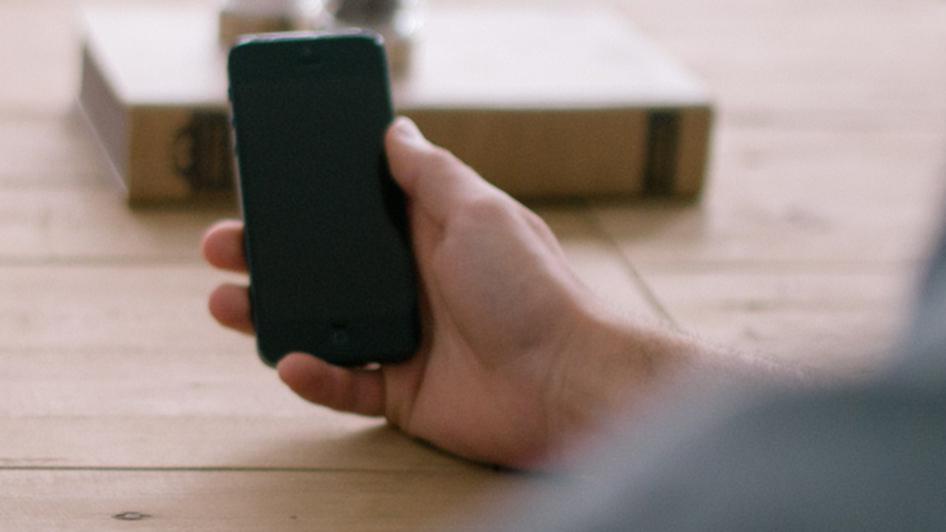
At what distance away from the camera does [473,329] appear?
2.70 feet

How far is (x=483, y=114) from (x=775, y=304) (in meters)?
0.32

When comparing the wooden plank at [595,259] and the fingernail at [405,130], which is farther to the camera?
the wooden plank at [595,259]

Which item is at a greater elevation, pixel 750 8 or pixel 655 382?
pixel 655 382

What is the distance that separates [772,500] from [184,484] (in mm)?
570

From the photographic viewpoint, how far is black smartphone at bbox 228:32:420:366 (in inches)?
33.6

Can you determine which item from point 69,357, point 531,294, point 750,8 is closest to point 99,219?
point 69,357

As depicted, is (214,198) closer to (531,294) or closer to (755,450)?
(531,294)

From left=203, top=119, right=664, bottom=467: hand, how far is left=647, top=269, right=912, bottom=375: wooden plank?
232mm

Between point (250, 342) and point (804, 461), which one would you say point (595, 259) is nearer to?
point (250, 342)

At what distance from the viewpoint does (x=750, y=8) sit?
2102mm

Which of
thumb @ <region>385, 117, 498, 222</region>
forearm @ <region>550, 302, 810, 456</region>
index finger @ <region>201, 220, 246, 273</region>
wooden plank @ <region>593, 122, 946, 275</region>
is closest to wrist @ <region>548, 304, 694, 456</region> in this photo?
forearm @ <region>550, 302, 810, 456</region>

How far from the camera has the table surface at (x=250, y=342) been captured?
2.63ft

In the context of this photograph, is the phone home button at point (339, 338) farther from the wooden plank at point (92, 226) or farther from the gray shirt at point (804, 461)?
the gray shirt at point (804, 461)

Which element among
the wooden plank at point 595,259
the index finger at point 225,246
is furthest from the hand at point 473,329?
the wooden plank at point 595,259
